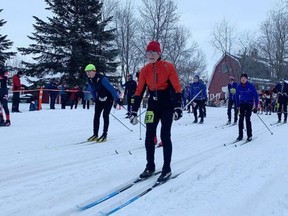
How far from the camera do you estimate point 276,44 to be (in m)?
46.1

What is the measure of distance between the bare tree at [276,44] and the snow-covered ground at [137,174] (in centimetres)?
3896

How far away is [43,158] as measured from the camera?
689 cm

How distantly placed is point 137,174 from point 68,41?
28.9 metres

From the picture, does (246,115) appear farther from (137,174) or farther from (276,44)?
(276,44)

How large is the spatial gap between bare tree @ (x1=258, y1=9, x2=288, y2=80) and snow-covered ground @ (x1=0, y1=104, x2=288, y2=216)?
38955mm

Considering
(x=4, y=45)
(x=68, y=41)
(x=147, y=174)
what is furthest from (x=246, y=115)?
(x=4, y=45)

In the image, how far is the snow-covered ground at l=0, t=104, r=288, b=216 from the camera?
3980 mm

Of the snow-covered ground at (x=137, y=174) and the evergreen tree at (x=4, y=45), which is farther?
the evergreen tree at (x=4, y=45)

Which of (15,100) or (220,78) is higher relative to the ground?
(220,78)

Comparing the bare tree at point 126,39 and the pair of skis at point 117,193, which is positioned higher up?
the bare tree at point 126,39

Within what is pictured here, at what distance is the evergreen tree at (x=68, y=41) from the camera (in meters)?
32.8

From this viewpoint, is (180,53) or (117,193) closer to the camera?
(117,193)

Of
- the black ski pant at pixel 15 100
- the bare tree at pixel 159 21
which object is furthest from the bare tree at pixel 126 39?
the black ski pant at pixel 15 100

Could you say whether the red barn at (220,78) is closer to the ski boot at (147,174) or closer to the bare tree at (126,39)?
the bare tree at (126,39)
